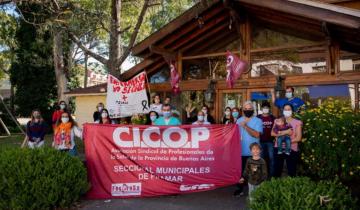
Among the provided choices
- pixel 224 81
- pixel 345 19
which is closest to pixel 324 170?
pixel 345 19

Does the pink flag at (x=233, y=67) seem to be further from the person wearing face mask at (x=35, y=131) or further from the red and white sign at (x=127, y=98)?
the person wearing face mask at (x=35, y=131)

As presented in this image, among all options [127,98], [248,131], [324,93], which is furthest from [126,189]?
[324,93]

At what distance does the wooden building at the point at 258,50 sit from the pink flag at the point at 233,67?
55cm

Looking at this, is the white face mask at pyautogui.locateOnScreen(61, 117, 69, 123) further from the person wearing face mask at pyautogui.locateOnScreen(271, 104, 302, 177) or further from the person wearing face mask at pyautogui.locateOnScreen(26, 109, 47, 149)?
the person wearing face mask at pyautogui.locateOnScreen(271, 104, 302, 177)

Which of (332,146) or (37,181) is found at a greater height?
(332,146)

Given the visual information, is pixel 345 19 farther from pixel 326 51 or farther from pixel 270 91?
pixel 270 91

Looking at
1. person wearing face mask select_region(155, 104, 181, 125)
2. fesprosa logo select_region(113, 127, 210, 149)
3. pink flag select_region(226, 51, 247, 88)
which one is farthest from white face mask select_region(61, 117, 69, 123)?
pink flag select_region(226, 51, 247, 88)

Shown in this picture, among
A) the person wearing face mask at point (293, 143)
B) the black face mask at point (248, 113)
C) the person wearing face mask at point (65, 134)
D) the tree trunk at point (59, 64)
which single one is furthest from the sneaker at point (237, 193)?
the tree trunk at point (59, 64)

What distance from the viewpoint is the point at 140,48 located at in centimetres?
1202

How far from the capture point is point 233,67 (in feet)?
35.9

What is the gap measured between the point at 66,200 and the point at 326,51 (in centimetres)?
736

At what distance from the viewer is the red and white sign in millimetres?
11109

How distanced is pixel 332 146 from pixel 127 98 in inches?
240

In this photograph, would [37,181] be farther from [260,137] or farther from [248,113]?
[260,137]
